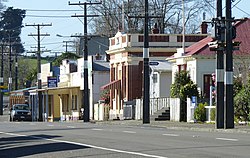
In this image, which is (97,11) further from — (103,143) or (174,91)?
(103,143)

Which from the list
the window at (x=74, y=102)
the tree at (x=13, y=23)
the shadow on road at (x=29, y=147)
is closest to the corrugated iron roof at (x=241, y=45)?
the window at (x=74, y=102)

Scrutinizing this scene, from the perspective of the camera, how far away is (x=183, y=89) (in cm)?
5091

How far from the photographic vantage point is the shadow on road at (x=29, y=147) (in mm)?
22219

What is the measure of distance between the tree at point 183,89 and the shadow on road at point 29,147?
2354 centimetres

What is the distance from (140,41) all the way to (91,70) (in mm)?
8282

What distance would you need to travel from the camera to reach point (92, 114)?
71.7m

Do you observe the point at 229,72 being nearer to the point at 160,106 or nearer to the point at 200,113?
the point at 200,113

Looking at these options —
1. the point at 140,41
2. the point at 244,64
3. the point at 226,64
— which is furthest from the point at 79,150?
the point at 140,41

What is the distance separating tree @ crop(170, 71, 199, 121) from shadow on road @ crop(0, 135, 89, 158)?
23.5 meters

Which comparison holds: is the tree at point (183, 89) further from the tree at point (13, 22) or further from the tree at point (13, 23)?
the tree at point (13, 22)

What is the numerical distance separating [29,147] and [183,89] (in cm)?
2770

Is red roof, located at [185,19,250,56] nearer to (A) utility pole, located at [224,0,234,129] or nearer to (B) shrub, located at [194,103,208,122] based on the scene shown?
(B) shrub, located at [194,103,208,122]

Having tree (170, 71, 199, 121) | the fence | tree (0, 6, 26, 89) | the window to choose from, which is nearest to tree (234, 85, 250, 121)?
tree (170, 71, 199, 121)

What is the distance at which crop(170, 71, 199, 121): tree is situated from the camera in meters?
50.7
